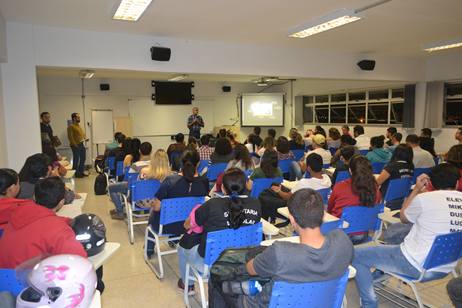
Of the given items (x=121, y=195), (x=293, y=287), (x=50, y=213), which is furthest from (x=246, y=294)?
(x=121, y=195)

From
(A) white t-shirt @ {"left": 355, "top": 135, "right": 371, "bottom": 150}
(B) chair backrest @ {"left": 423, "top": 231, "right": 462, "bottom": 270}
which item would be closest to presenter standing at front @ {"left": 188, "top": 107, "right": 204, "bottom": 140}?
(A) white t-shirt @ {"left": 355, "top": 135, "right": 371, "bottom": 150}

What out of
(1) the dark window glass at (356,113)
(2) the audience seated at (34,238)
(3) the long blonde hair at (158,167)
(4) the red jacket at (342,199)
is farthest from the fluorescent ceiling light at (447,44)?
(2) the audience seated at (34,238)

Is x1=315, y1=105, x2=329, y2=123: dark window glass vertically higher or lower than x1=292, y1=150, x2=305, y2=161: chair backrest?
higher

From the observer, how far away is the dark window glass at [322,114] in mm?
11823

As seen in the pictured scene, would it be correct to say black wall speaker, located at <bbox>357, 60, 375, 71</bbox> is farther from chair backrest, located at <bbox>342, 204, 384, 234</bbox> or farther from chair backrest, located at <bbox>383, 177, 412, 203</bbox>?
chair backrest, located at <bbox>342, 204, 384, 234</bbox>

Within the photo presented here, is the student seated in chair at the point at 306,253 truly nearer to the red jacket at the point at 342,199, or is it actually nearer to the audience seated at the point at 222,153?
the red jacket at the point at 342,199

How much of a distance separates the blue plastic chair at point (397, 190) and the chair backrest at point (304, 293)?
274cm

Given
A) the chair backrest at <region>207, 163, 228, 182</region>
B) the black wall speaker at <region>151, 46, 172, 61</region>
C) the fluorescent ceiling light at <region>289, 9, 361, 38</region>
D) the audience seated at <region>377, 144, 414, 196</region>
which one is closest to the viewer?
the audience seated at <region>377, 144, 414, 196</region>

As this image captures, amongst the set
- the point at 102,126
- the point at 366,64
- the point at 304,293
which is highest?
the point at 366,64

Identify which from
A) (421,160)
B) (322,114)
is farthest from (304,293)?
(322,114)

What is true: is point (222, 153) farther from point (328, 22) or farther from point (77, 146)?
point (77, 146)

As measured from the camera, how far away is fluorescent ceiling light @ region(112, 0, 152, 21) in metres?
4.10

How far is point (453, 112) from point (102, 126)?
9889 mm

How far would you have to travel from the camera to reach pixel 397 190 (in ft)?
13.7
